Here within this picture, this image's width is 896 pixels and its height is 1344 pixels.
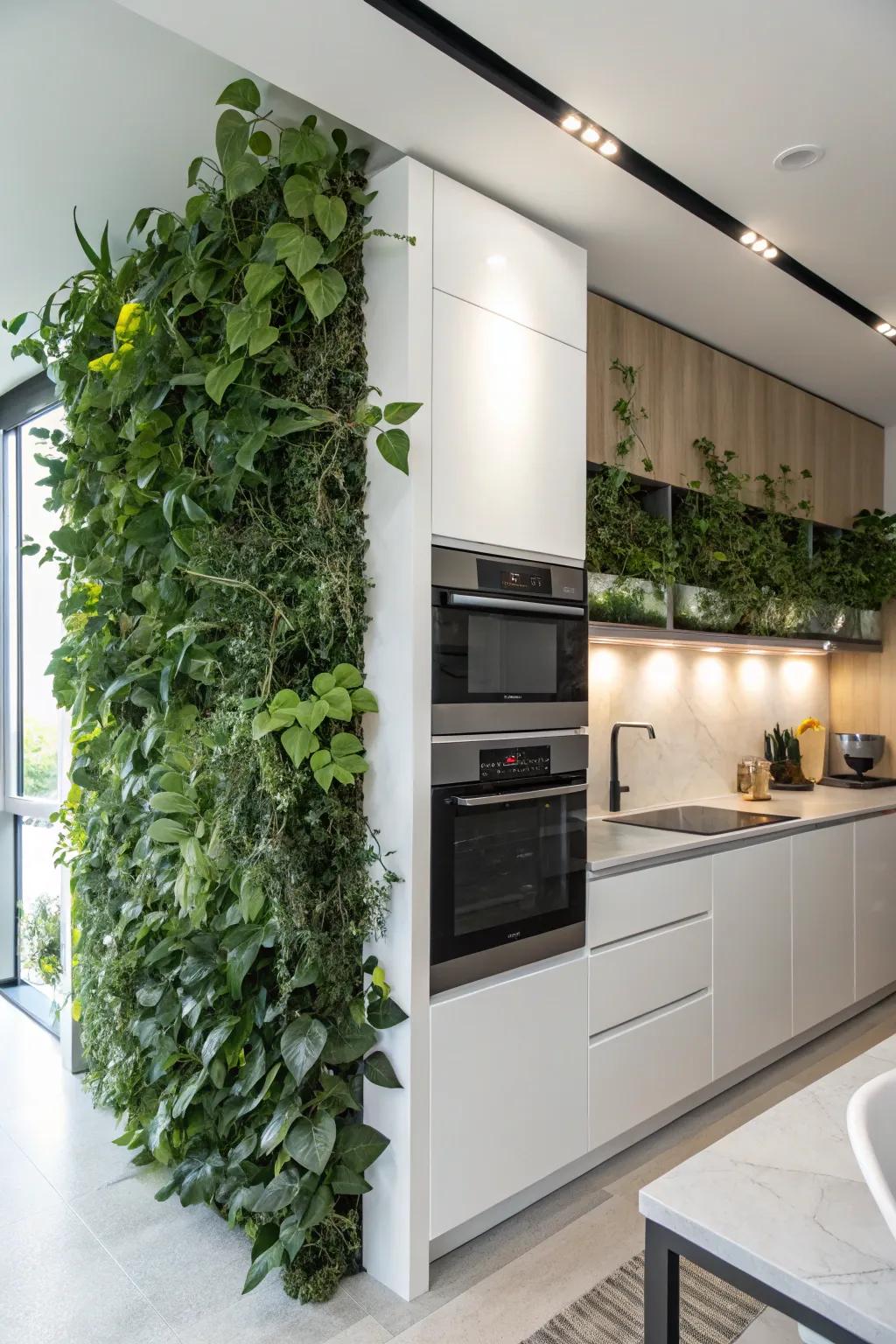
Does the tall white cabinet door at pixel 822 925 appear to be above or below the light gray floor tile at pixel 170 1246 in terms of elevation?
above

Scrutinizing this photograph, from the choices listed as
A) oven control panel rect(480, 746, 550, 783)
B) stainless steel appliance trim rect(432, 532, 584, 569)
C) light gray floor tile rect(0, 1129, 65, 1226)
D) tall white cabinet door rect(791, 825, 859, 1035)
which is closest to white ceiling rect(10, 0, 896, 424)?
stainless steel appliance trim rect(432, 532, 584, 569)

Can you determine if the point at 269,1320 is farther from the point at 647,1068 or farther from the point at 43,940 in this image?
the point at 43,940

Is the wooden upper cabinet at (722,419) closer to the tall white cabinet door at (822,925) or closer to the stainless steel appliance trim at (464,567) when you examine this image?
the stainless steel appliance trim at (464,567)

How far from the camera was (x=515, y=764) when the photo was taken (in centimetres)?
237

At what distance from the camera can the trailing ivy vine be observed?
2.04 m

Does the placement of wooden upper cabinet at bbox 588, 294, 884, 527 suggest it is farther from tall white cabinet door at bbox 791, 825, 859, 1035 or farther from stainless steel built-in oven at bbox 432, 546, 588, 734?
tall white cabinet door at bbox 791, 825, 859, 1035

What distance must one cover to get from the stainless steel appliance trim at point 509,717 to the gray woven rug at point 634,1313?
130 cm

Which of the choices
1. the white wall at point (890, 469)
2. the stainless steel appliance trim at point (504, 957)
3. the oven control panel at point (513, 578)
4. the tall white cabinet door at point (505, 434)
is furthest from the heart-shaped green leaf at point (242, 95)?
the white wall at point (890, 469)

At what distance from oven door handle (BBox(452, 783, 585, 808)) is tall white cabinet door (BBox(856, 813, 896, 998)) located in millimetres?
1775

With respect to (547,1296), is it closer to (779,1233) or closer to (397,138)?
(779,1233)

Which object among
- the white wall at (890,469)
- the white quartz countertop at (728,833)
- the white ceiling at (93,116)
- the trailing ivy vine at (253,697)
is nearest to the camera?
the white ceiling at (93,116)

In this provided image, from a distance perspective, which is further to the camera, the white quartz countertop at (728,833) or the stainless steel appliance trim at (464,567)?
the white quartz countertop at (728,833)

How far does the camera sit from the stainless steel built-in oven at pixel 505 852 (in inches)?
85.7

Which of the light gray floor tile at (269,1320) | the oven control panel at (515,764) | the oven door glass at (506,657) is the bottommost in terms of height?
the light gray floor tile at (269,1320)
